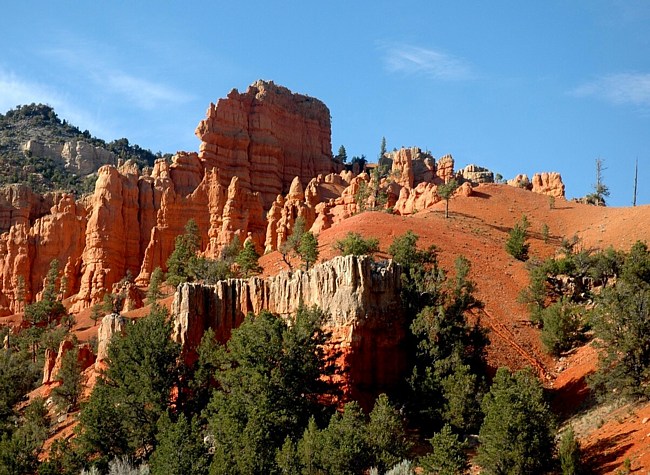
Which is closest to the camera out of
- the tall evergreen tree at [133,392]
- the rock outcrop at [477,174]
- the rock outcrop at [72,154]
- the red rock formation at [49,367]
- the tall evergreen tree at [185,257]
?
the tall evergreen tree at [133,392]

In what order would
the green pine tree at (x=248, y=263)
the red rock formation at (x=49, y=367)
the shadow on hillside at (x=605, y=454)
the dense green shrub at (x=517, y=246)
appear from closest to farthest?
the shadow on hillside at (x=605, y=454) → the red rock formation at (x=49, y=367) → the dense green shrub at (x=517, y=246) → the green pine tree at (x=248, y=263)

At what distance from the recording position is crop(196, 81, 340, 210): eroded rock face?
98.4 metres

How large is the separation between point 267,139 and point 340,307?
6675 cm

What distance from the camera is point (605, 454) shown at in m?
29.6

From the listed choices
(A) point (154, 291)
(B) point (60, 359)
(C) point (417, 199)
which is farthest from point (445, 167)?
(B) point (60, 359)

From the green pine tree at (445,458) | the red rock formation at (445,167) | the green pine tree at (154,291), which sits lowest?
the green pine tree at (445,458)

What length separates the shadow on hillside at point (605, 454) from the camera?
94.4 ft

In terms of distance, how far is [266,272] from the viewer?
6550 centimetres

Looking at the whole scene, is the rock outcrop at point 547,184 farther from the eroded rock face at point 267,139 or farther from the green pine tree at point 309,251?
the green pine tree at point 309,251

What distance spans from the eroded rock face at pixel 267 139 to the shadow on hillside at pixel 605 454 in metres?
65.4

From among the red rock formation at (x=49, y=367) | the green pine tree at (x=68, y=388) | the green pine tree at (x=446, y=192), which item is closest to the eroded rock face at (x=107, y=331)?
the green pine tree at (x=68, y=388)

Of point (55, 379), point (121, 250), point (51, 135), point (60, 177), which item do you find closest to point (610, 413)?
point (55, 379)

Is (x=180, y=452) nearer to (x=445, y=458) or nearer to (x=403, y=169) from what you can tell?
(x=445, y=458)

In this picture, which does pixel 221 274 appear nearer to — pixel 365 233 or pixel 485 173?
pixel 365 233
